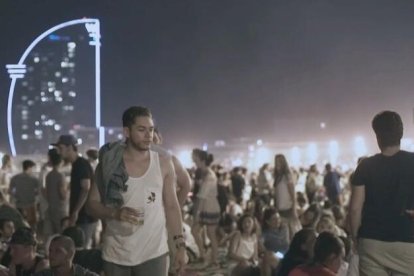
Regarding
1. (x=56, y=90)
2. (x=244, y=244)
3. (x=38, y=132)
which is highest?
(x=56, y=90)

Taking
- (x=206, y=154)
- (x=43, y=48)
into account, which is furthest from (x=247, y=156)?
(x=206, y=154)

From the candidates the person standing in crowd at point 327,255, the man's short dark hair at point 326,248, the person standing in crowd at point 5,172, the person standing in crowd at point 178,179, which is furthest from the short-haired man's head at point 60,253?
the person standing in crowd at point 5,172

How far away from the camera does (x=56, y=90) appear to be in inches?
612

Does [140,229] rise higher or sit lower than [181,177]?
lower

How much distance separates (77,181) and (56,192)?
1288mm

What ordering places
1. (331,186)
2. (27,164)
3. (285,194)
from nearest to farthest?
(285,194) < (27,164) < (331,186)

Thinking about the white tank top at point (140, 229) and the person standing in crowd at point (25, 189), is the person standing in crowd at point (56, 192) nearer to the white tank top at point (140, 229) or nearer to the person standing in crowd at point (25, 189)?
the person standing in crowd at point (25, 189)

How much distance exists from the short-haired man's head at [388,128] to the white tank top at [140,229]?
1327 millimetres

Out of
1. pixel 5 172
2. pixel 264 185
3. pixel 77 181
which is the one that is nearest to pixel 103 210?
pixel 77 181

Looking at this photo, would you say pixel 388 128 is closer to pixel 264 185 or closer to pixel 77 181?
pixel 77 181

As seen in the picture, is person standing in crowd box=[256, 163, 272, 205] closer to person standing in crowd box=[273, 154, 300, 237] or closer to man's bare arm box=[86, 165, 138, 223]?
person standing in crowd box=[273, 154, 300, 237]

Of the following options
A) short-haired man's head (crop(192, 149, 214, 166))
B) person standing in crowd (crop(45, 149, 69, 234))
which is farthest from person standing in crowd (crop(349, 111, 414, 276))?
short-haired man's head (crop(192, 149, 214, 166))

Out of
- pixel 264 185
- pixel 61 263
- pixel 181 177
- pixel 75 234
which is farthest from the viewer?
pixel 264 185

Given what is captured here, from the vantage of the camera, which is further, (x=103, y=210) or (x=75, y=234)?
(x=75, y=234)
